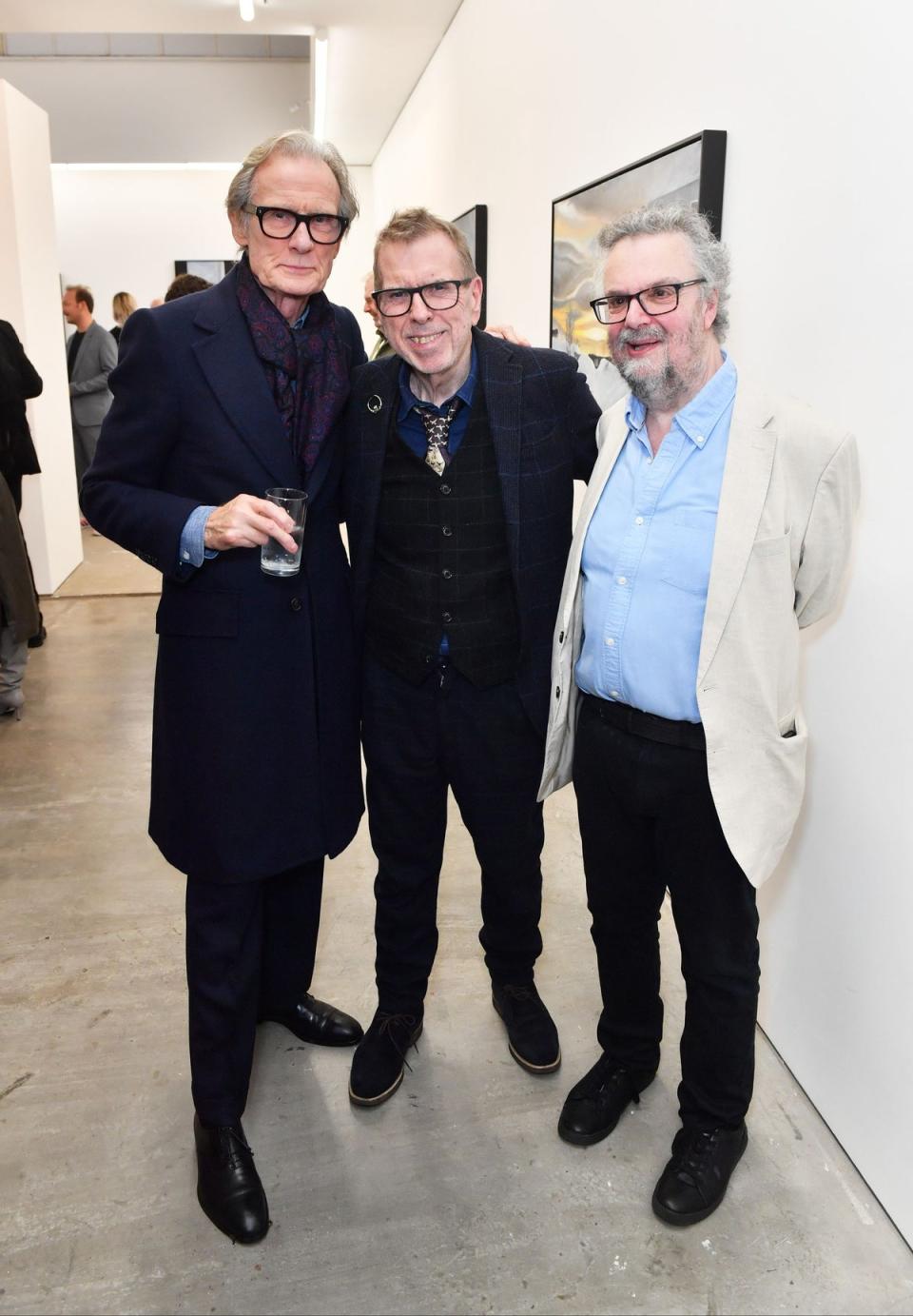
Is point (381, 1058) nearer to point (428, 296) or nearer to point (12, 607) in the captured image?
point (428, 296)

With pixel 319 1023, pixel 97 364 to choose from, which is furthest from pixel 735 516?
pixel 97 364

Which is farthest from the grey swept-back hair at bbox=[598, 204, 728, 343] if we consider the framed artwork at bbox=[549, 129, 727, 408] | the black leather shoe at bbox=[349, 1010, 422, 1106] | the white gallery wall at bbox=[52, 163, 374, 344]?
the white gallery wall at bbox=[52, 163, 374, 344]

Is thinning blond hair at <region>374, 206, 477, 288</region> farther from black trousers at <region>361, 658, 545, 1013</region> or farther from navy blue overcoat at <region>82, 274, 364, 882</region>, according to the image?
black trousers at <region>361, 658, 545, 1013</region>

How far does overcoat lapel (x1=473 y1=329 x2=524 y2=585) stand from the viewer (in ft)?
6.39

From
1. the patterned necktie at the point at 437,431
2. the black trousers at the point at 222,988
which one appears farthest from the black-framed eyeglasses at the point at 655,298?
the black trousers at the point at 222,988

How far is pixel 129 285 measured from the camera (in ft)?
43.8

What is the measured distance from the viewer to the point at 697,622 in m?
1.73

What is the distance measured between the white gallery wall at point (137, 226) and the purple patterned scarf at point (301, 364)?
1153 cm

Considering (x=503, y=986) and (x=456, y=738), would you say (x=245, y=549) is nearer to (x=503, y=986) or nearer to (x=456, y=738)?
(x=456, y=738)

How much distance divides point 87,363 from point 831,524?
835 cm

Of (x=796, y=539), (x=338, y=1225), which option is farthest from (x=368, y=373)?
(x=338, y=1225)

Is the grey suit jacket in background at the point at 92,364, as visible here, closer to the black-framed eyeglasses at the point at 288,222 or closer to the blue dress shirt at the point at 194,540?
the black-framed eyeglasses at the point at 288,222

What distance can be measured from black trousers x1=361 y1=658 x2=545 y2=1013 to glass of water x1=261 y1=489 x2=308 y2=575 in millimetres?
453

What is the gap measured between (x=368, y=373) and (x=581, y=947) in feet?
5.60
